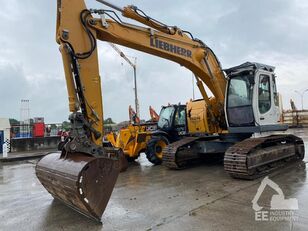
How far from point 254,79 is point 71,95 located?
4910mm

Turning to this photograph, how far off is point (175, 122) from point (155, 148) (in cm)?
142

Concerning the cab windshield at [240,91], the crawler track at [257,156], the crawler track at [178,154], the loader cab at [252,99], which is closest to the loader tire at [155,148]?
the crawler track at [178,154]

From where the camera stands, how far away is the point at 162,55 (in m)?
7.25

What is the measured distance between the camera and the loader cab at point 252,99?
7.67m

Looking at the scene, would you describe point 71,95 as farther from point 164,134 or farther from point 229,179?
point 164,134

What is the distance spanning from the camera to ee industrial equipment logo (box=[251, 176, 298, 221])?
428 cm

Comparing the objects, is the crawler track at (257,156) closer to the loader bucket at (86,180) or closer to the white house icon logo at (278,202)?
the white house icon logo at (278,202)

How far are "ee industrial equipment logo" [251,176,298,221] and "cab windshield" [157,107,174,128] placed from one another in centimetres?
515

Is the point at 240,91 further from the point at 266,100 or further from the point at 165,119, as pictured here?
the point at 165,119

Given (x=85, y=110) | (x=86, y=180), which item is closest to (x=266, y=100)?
(x=85, y=110)

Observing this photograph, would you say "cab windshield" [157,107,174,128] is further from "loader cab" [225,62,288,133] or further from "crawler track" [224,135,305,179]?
"crawler track" [224,135,305,179]

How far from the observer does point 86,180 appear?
402 centimetres

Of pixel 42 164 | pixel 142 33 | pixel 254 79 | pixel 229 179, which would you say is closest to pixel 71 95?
pixel 42 164

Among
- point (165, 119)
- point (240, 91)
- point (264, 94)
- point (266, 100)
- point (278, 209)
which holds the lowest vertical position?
point (278, 209)
